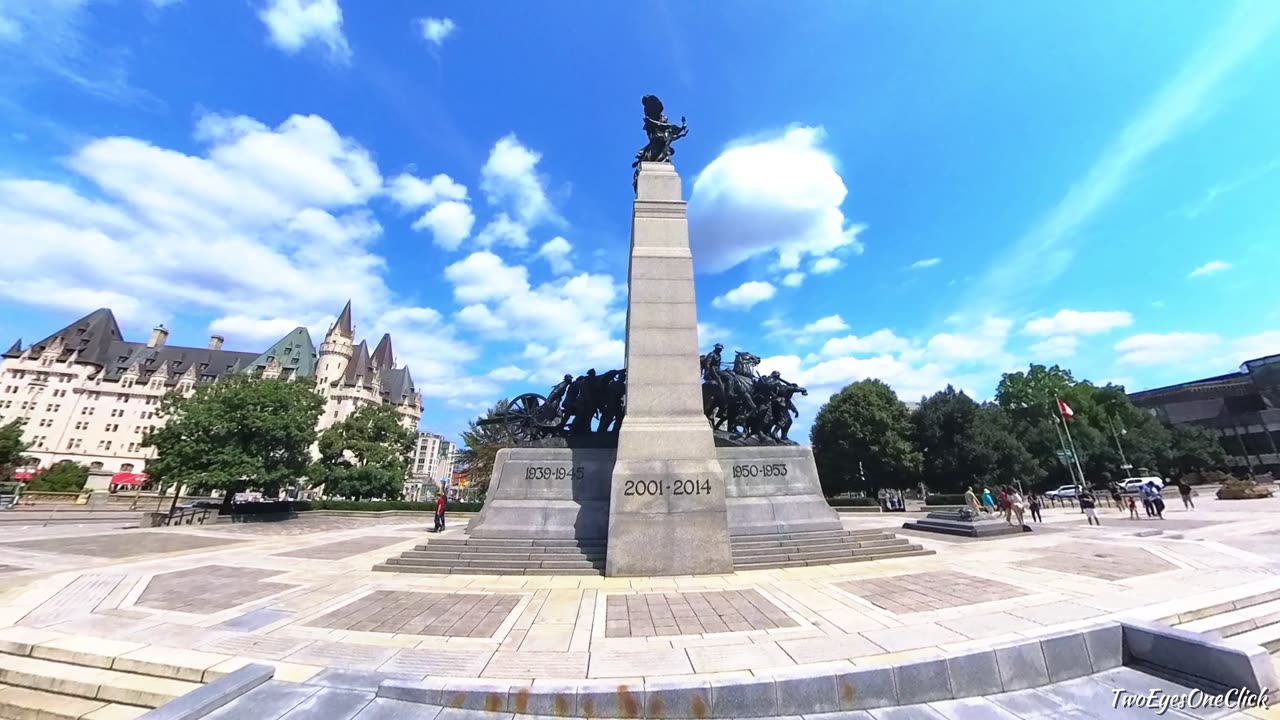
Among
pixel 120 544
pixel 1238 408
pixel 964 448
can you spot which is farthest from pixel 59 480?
pixel 1238 408

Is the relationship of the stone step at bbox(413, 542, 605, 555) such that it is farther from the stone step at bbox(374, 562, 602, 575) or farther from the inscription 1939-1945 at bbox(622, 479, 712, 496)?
the inscription 1939-1945 at bbox(622, 479, 712, 496)

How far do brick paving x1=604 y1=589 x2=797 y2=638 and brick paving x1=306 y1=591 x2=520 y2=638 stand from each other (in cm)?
185

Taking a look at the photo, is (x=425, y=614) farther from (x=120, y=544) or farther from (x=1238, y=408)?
(x=1238, y=408)

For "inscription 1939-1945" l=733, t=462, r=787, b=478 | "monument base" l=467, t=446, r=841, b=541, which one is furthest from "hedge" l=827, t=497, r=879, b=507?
"inscription 1939-1945" l=733, t=462, r=787, b=478

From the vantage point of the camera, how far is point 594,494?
48.2ft

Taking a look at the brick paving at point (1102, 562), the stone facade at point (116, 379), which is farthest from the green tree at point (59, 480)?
the brick paving at point (1102, 562)

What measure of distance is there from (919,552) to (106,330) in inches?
5675

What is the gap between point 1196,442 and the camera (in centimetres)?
5622

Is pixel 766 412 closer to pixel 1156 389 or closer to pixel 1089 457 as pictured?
pixel 1089 457

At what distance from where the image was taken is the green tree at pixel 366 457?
4247 centimetres

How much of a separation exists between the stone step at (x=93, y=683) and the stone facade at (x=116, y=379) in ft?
256

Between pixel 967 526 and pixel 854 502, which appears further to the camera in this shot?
pixel 854 502

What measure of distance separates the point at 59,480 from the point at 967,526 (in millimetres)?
87273

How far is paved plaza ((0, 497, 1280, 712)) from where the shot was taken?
5.68 m
